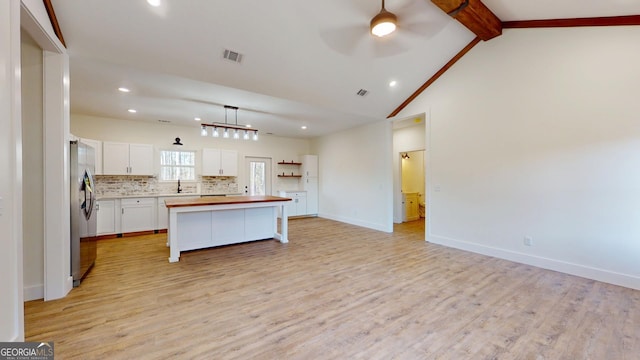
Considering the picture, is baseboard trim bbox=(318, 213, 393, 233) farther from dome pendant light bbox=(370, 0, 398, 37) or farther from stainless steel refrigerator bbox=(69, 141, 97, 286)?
stainless steel refrigerator bbox=(69, 141, 97, 286)

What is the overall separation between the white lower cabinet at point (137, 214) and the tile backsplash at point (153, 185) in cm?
52

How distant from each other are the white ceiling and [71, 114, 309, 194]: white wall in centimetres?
49

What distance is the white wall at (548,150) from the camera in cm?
304

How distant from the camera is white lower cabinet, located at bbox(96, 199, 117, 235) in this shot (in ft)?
16.7

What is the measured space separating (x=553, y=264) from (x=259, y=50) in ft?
16.7

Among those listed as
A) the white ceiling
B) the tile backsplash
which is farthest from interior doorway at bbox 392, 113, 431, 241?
the tile backsplash

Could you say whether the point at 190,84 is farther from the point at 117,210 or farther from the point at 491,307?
the point at 491,307

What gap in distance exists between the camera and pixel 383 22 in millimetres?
2635

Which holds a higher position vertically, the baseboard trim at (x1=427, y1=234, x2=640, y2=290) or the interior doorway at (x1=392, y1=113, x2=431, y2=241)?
the interior doorway at (x1=392, y1=113, x2=431, y2=241)

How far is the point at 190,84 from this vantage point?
12.5ft

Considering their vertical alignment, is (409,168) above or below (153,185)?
above

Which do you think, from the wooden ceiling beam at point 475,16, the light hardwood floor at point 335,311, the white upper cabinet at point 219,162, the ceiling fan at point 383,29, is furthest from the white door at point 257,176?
the wooden ceiling beam at point 475,16

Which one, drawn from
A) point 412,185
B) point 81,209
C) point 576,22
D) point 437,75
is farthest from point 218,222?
point 576,22

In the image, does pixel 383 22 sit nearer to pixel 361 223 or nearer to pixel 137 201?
Answer: pixel 361 223
